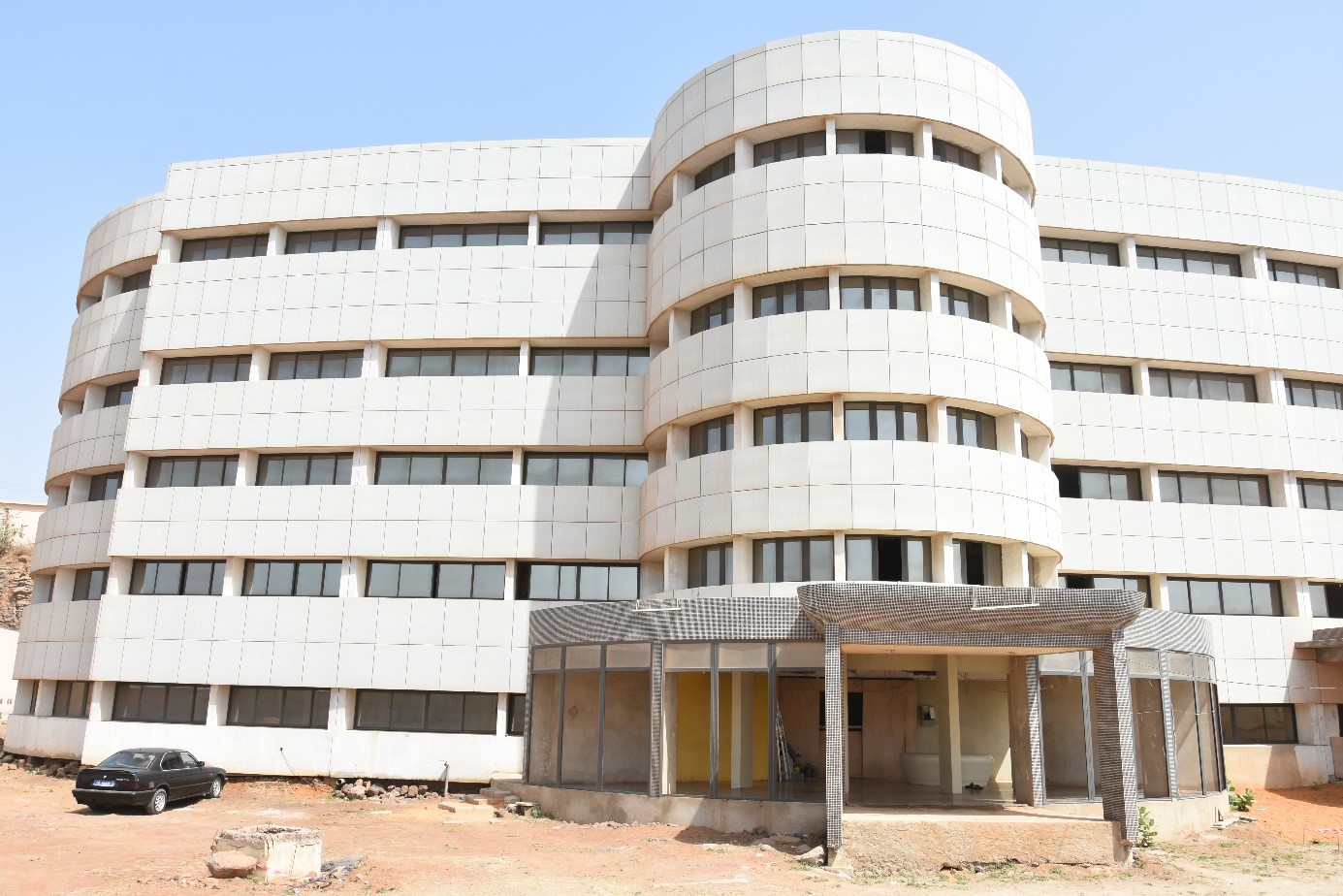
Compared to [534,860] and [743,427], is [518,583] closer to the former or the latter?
[743,427]

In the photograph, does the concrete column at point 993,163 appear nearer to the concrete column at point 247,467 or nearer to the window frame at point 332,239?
the window frame at point 332,239

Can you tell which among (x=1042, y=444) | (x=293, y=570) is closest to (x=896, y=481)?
(x=1042, y=444)

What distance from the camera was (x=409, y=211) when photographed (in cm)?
3781

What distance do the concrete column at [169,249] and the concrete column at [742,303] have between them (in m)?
23.2

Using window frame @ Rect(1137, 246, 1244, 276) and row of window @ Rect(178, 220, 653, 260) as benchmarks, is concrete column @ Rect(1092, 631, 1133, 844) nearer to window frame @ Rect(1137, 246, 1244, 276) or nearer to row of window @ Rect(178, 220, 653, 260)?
window frame @ Rect(1137, 246, 1244, 276)

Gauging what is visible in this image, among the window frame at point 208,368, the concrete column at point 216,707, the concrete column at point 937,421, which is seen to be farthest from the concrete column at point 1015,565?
the window frame at point 208,368

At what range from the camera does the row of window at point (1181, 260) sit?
38.1 m

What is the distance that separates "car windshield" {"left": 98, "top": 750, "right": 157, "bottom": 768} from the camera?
27406mm

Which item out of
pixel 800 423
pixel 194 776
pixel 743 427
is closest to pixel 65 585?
pixel 194 776

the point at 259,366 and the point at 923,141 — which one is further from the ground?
the point at 923,141

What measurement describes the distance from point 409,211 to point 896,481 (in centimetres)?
2110

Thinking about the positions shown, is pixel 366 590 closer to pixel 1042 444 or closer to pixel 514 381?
pixel 514 381

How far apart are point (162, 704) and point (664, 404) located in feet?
68.2

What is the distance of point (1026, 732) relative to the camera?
2531 centimetres
